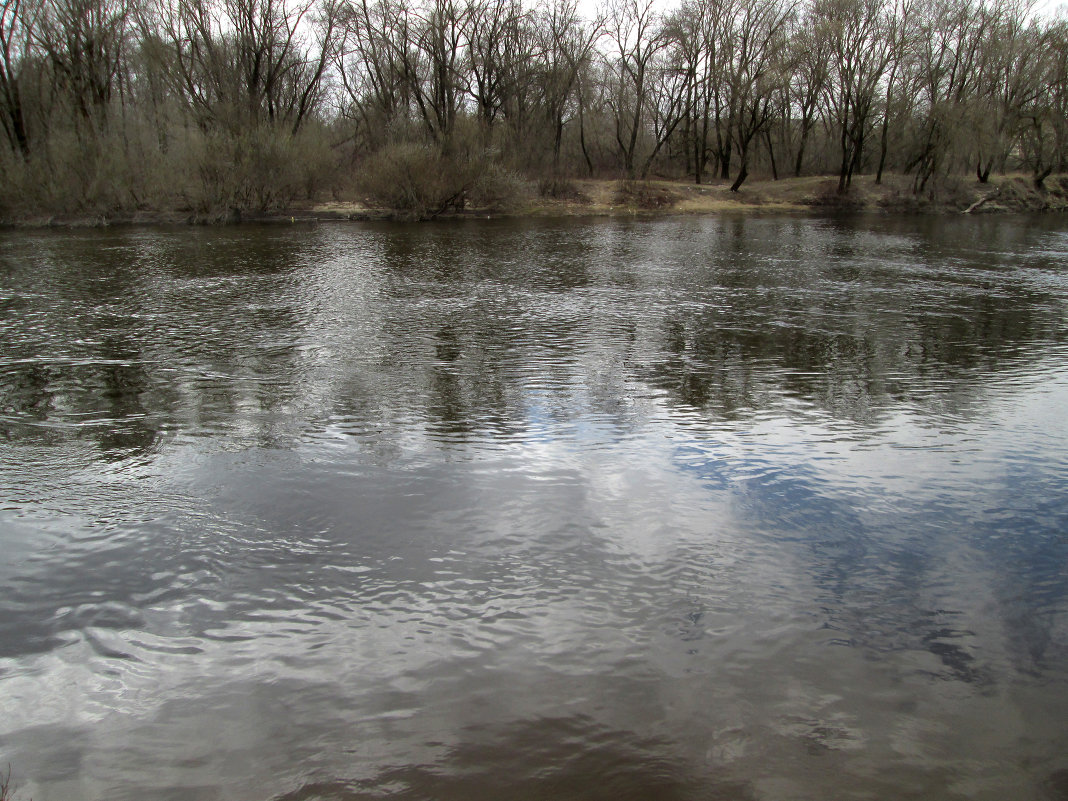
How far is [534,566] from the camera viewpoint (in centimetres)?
435

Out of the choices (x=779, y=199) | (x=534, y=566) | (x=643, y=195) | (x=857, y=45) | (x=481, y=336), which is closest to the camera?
(x=534, y=566)

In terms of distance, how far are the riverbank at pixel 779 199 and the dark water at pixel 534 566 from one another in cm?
2833

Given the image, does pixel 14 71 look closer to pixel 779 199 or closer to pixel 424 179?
pixel 424 179

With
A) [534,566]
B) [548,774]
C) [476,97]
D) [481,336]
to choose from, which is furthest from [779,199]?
[548,774]

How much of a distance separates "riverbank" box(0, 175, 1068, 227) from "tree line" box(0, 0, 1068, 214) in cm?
105

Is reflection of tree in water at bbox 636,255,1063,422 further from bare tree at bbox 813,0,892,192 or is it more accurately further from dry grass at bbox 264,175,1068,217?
bare tree at bbox 813,0,892,192

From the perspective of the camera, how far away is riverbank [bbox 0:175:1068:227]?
38906 mm

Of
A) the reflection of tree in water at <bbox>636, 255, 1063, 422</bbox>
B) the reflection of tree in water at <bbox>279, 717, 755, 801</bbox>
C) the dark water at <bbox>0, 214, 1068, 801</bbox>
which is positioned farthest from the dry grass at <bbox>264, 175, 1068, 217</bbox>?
the reflection of tree in water at <bbox>279, 717, 755, 801</bbox>

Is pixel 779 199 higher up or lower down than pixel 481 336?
higher up

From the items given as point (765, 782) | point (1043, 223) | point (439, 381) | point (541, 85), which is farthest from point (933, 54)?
point (765, 782)

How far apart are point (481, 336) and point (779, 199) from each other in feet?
125

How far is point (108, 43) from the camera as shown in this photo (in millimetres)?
34531

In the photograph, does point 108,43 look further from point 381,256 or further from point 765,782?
point 765,782

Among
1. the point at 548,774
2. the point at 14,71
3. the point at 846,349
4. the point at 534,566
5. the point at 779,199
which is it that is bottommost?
the point at 548,774
